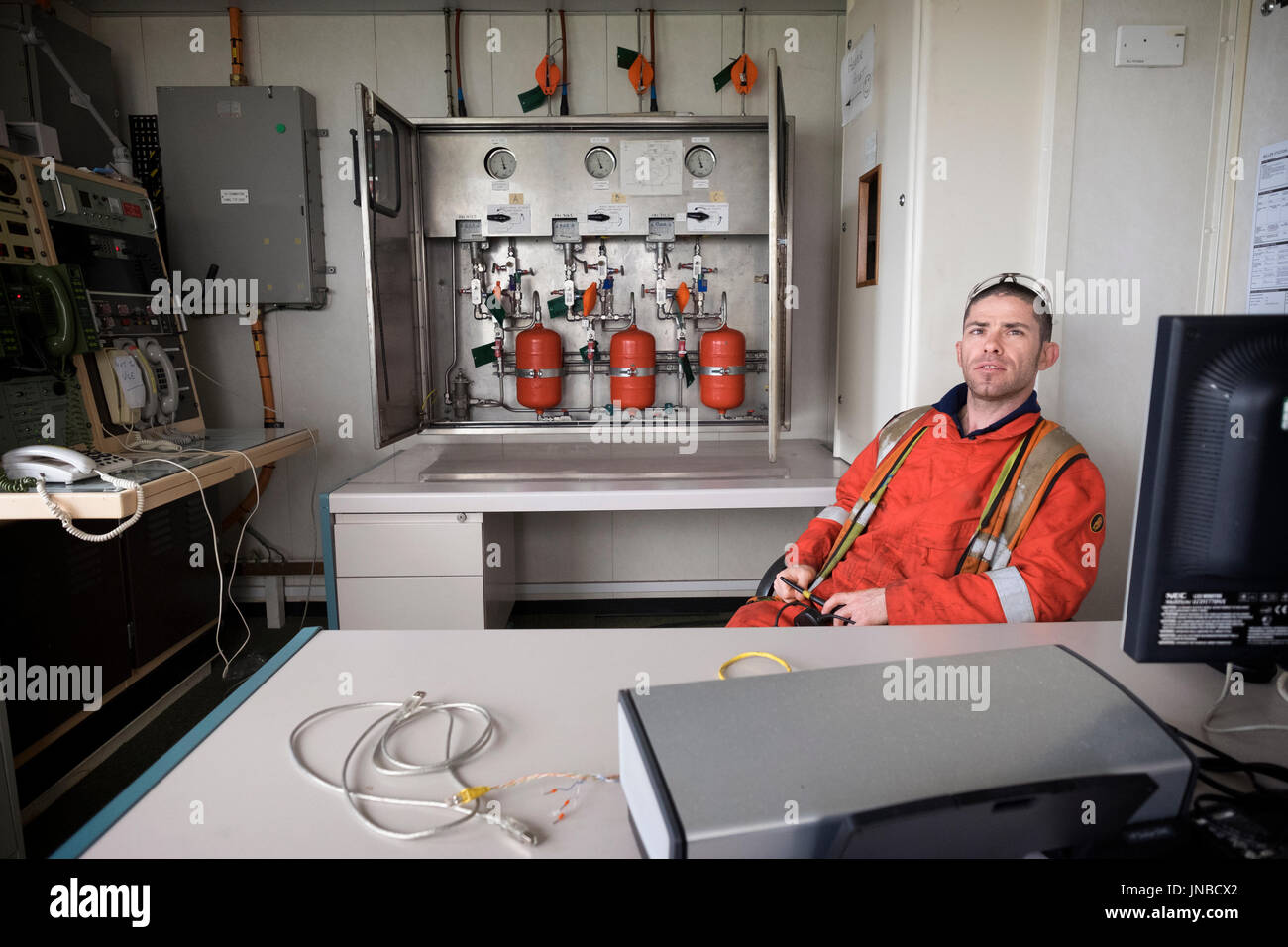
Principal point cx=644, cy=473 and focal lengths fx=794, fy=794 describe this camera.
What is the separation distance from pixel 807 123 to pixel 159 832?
3216mm

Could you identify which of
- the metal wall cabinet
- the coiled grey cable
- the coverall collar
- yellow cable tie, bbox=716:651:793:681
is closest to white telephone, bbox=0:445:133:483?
the metal wall cabinet

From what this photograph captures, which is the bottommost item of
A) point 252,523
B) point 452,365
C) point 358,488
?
point 252,523

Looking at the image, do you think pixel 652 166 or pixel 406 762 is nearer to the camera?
pixel 406 762

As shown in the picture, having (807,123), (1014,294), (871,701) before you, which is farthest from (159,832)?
(807,123)

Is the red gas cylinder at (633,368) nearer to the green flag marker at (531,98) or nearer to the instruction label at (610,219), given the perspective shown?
the instruction label at (610,219)

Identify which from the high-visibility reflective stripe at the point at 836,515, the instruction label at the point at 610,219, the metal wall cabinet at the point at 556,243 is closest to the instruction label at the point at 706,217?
the metal wall cabinet at the point at 556,243

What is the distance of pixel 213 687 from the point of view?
275cm

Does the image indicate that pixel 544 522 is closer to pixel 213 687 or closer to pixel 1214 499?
pixel 213 687

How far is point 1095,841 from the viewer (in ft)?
2.27

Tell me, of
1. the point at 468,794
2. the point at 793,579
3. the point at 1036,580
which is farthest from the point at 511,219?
the point at 468,794

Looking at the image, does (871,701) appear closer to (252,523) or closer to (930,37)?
(930,37)

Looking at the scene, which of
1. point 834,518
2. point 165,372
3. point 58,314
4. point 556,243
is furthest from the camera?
point 556,243

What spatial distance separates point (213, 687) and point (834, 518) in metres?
2.21

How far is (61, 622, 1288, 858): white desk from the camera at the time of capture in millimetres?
742
